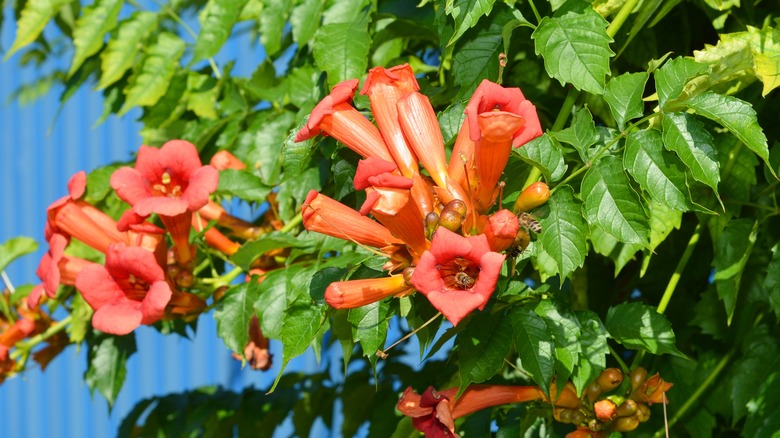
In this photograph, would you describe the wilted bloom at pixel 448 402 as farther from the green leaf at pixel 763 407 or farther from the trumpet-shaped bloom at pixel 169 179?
the trumpet-shaped bloom at pixel 169 179

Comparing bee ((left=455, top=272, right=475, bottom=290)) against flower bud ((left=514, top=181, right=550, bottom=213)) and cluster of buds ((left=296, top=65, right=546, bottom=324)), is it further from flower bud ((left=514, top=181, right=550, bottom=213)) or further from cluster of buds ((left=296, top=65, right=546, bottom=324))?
flower bud ((left=514, top=181, right=550, bottom=213))

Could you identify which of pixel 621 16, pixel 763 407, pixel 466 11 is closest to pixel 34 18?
pixel 466 11

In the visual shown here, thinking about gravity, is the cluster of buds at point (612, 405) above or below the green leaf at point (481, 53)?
below

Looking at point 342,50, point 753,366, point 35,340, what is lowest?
point 35,340

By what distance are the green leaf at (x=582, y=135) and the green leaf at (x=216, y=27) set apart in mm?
1268

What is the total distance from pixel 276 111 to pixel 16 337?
3.83 ft

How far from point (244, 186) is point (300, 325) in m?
0.80

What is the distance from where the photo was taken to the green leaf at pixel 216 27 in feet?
9.45

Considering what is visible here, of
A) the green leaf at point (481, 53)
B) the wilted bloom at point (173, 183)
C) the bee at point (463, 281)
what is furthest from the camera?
the wilted bloom at point (173, 183)

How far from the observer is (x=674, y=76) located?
1.90 metres

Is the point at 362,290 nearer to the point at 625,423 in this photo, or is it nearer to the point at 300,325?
the point at 300,325

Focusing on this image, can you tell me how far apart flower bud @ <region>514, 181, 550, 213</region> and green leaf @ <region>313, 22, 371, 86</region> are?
28.7 inches

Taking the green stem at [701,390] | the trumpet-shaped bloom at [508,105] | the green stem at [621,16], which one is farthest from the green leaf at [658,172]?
the green stem at [701,390]

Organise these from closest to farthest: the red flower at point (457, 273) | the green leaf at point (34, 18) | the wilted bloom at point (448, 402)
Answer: the red flower at point (457, 273)
the wilted bloom at point (448, 402)
the green leaf at point (34, 18)
